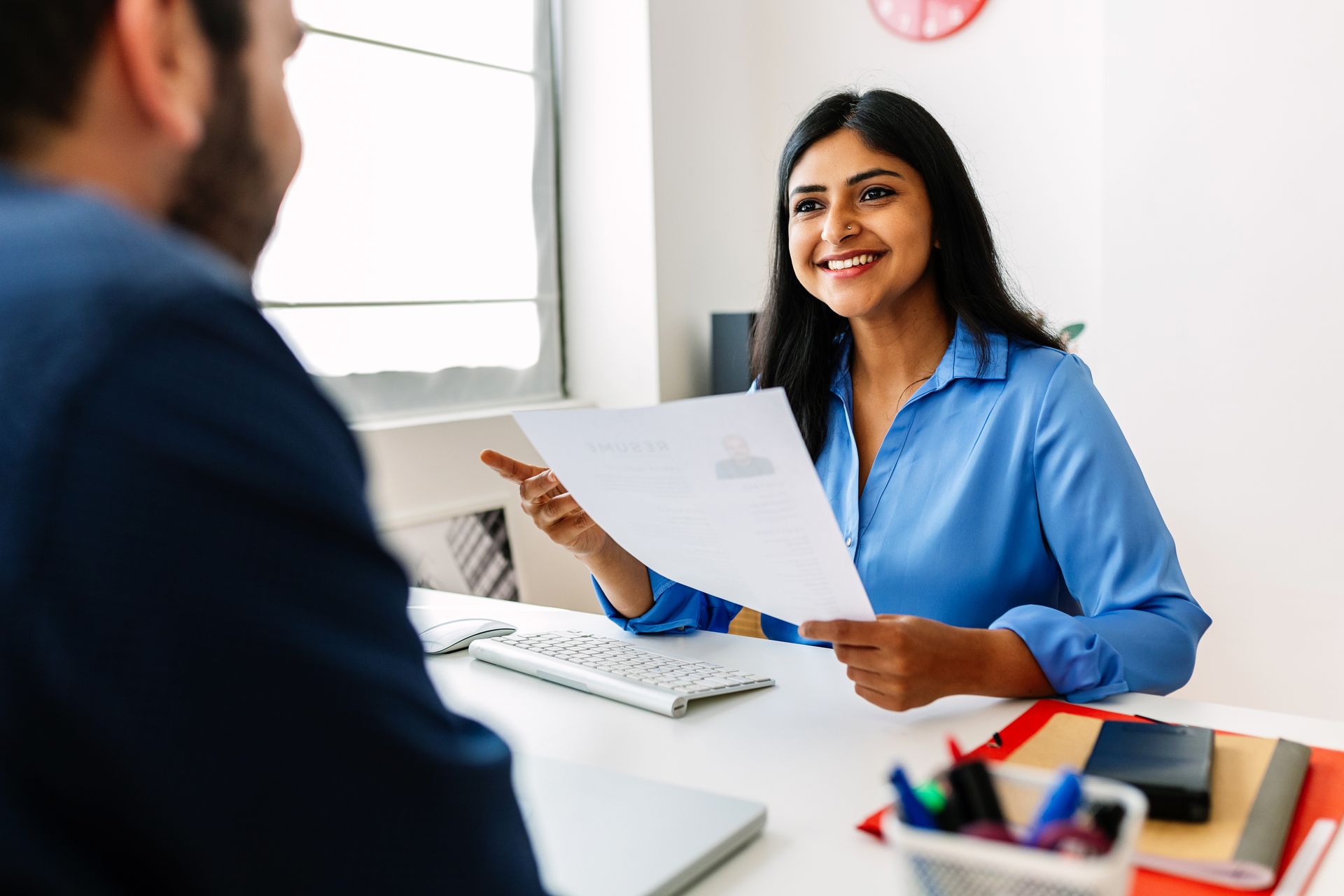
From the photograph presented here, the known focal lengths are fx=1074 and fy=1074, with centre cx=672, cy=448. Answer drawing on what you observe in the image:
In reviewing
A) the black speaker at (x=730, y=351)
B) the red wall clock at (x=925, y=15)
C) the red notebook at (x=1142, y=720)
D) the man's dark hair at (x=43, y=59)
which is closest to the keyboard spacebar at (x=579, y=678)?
the red notebook at (x=1142, y=720)

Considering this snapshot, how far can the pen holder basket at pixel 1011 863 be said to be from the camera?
1.45 ft

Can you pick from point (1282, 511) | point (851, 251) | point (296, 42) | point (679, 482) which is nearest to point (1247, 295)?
point (1282, 511)

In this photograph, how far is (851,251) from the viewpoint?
155cm

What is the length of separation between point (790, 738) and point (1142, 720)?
31 cm

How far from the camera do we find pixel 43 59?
1.27 feet

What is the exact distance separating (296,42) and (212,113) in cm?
10

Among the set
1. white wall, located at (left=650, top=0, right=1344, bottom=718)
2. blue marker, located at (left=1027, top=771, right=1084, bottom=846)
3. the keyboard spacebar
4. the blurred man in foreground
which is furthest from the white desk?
white wall, located at (left=650, top=0, right=1344, bottom=718)

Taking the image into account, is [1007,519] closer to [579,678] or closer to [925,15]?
[579,678]

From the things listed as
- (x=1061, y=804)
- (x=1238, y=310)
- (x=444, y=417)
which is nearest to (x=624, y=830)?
(x=1061, y=804)

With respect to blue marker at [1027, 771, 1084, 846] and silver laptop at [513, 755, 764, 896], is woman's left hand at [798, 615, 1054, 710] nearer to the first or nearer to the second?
silver laptop at [513, 755, 764, 896]

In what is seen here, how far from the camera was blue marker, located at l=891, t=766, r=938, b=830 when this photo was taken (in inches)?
19.3

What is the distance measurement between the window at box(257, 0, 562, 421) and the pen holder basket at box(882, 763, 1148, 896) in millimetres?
2286

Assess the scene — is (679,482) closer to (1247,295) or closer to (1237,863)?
(1237,863)

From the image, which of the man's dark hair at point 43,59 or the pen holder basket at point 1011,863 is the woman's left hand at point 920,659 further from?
the man's dark hair at point 43,59
